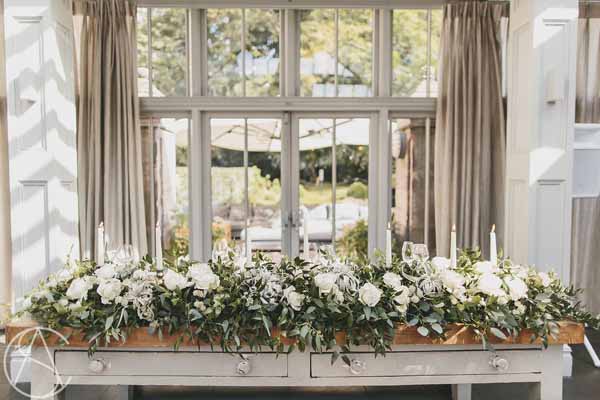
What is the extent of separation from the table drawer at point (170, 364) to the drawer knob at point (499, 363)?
1.02 m

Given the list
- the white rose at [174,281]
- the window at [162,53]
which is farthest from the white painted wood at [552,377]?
the window at [162,53]

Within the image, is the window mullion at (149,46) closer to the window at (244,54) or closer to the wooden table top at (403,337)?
the window at (244,54)

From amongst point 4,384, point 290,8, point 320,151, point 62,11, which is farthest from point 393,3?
point 4,384

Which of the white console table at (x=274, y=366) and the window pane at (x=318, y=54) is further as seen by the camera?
the window pane at (x=318, y=54)

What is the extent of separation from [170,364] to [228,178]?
2645 millimetres

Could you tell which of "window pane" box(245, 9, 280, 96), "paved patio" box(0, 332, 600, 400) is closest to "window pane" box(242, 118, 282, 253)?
"window pane" box(245, 9, 280, 96)

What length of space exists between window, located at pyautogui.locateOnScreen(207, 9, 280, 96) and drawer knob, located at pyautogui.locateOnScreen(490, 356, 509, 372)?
3.20 m

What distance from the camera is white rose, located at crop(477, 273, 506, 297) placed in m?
2.40

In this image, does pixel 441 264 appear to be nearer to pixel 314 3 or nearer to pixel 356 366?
pixel 356 366

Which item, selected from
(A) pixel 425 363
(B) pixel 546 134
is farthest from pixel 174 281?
(B) pixel 546 134

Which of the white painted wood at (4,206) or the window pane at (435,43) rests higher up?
the window pane at (435,43)

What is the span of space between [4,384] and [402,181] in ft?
11.9

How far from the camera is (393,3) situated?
460 cm

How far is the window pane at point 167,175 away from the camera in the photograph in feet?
15.6
